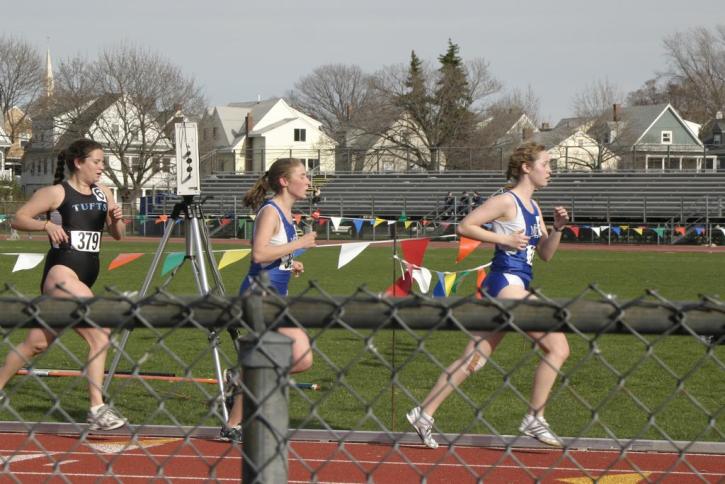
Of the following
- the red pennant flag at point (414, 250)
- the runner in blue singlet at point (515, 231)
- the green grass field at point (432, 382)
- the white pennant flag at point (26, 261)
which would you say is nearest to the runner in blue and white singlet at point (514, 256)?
the runner in blue singlet at point (515, 231)

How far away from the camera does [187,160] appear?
24.1 ft

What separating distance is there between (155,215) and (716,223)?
73.0 feet

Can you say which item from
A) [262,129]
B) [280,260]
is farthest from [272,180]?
[262,129]

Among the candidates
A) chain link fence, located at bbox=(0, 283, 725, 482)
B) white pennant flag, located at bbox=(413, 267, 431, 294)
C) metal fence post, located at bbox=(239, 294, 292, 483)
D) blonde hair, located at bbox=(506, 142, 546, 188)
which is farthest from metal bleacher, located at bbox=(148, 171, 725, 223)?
metal fence post, located at bbox=(239, 294, 292, 483)

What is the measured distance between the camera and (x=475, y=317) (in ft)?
8.75

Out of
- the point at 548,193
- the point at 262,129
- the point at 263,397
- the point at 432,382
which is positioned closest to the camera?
the point at 263,397

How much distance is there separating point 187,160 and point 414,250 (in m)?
2.28

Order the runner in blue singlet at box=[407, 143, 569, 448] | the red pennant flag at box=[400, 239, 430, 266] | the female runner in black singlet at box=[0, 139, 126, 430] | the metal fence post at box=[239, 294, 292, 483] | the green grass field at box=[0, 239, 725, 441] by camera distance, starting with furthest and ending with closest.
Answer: the red pennant flag at box=[400, 239, 430, 266] < the female runner in black singlet at box=[0, 139, 126, 430] < the runner in blue singlet at box=[407, 143, 569, 448] < the green grass field at box=[0, 239, 725, 441] < the metal fence post at box=[239, 294, 292, 483]

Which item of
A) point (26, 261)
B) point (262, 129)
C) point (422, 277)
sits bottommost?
point (422, 277)

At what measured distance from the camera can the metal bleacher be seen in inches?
1662

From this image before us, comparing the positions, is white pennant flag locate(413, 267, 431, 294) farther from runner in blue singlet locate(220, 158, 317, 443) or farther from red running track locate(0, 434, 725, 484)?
red running track locate(0, 434, 725, 484)

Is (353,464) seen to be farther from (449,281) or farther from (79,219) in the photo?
(449,281)

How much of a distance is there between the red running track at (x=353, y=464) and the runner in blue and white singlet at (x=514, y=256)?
3.19 feet

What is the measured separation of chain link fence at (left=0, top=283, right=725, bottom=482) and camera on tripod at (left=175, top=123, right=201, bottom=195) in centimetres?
117
